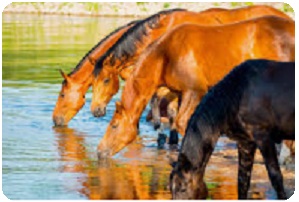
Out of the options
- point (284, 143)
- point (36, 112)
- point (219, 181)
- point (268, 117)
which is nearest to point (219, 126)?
point (268, 117)

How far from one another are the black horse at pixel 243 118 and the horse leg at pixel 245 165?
259 millimetres

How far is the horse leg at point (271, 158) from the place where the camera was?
10914 millimetres

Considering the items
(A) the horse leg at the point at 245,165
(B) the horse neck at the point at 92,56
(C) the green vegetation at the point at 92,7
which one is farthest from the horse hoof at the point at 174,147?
(C) the green vegetation at the point at 92,7

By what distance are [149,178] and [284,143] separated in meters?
1.60

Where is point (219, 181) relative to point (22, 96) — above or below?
above

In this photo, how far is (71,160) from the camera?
13984 mm

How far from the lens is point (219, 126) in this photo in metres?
11.0

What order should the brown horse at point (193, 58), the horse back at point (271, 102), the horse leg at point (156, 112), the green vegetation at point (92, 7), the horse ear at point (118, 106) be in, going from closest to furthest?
the horse back at point (271, 102)
the brown horse at point (193, 58)
the horse ear at point (118, 106)
the horse leg at point (156, 112)
the green vegetation at point (92, 7)

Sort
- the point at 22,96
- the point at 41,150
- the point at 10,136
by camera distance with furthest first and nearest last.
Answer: the point at 22,96
the point at 10,136
the point at 41,150

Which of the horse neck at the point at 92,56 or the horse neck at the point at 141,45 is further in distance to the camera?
the horse neck at the point at 92,56

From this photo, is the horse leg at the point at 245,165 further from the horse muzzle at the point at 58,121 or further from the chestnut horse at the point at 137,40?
the horse muzzle at the point at 58,121

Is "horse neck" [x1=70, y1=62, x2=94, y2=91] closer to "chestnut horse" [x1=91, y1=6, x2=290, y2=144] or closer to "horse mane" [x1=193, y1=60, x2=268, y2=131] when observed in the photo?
"chestnut horse" [x1=91, y1=6, x2=290, y2=144]

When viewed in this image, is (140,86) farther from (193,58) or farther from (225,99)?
(225,99)
